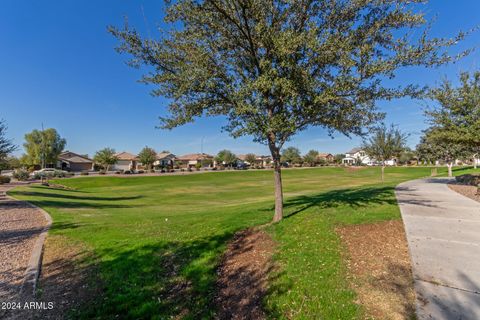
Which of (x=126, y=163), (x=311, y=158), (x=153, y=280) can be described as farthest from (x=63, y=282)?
(x=311, y=158)

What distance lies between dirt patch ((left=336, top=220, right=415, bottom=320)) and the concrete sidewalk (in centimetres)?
17

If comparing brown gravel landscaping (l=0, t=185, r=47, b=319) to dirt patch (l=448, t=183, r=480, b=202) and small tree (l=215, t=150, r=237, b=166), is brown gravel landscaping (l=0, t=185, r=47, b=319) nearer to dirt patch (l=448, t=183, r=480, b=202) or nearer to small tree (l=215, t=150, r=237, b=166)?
dirt patch (l=448, t=183, r=480, b=202)

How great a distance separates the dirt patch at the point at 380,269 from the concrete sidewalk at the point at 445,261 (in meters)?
0.17

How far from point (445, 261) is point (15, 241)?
11.3m

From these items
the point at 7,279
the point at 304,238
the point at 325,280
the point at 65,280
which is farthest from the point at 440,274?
the point at 7,279

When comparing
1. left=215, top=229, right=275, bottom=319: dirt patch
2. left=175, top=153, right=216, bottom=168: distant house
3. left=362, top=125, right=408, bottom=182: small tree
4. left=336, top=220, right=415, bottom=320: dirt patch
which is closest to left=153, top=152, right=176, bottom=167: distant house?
left=175, top=153, right=216, bottom=168: distant house

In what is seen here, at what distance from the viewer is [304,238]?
21.1ft

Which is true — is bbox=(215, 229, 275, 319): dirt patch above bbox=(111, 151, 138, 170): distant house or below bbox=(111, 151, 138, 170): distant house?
below

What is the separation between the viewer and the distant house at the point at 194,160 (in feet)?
359

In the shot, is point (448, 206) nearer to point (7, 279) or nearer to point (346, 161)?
point (7, 279)

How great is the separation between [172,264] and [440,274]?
5.12 m

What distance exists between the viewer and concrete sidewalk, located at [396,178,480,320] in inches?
141

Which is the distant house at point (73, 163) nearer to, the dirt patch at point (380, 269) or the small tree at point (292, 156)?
the small tree at point (292, 156)

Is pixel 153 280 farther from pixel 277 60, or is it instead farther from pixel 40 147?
pixel 40 147
